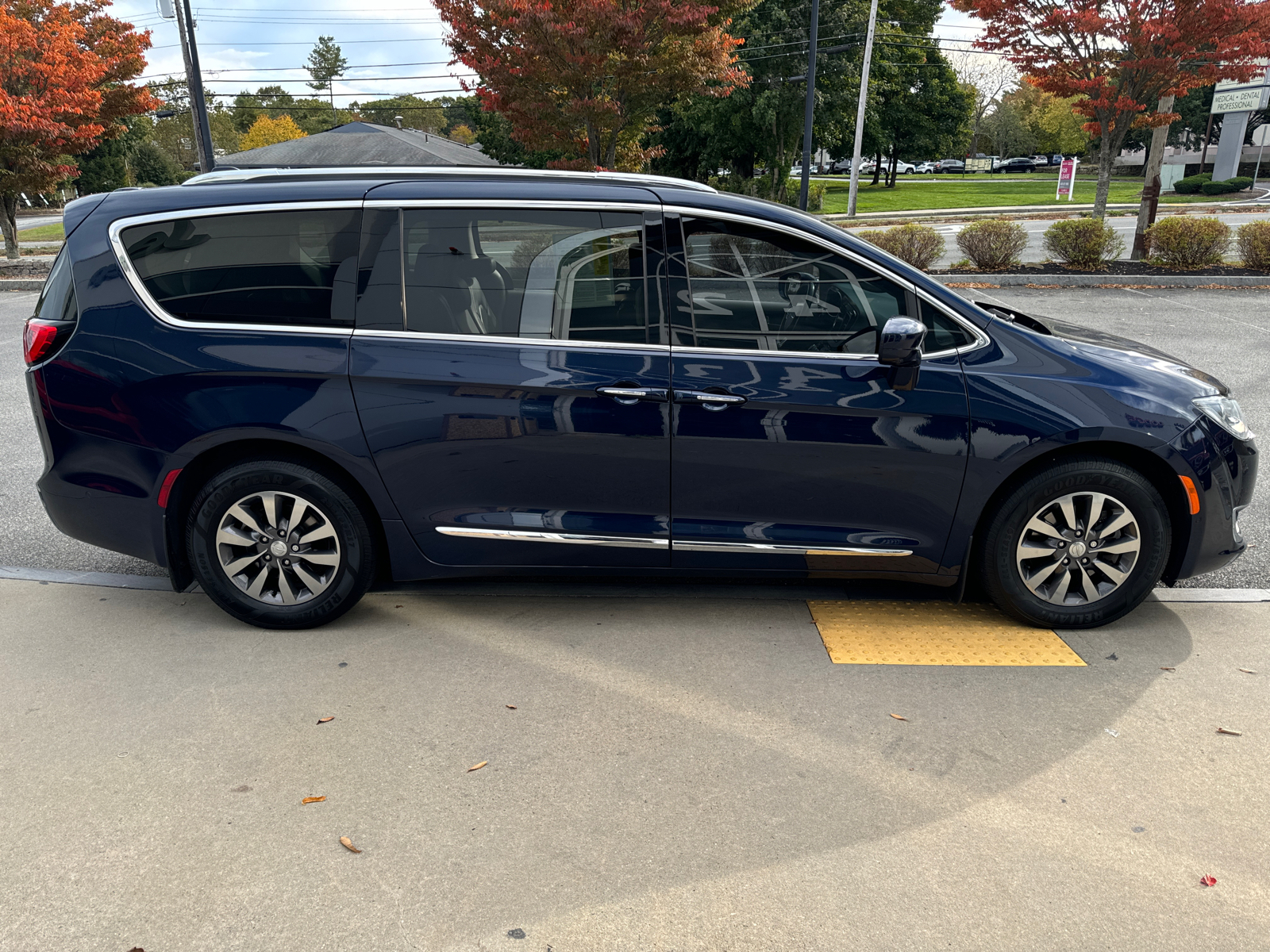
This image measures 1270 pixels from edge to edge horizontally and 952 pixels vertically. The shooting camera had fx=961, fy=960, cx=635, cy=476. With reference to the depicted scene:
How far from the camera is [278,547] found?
4.10 meters

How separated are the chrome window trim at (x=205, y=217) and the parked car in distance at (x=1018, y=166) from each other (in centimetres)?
8574

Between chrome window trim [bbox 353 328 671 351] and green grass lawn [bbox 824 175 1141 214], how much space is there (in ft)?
116

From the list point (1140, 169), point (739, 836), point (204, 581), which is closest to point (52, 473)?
point (204, 581)

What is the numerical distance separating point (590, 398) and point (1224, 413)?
2.68 meters

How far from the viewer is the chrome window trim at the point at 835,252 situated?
390cm

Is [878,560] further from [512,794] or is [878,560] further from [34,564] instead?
[34,564]

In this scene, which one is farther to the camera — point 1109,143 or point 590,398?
point 1109,143

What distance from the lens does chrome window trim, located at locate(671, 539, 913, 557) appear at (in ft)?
13.3

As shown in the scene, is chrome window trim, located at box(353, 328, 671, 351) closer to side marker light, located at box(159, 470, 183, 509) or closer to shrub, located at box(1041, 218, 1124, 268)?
side marker light, located at box(159, 470, 183, 509)

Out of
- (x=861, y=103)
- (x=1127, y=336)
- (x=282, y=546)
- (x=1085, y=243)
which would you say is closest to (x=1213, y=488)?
(x=282, y=546)

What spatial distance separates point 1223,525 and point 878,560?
4.75 ft

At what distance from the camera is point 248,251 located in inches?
156

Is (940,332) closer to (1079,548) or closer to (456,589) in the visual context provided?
(1079,548)

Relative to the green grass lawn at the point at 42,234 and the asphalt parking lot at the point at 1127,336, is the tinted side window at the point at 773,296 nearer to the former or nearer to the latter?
the asphalt parking lot at the point at 1127,336
